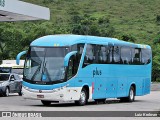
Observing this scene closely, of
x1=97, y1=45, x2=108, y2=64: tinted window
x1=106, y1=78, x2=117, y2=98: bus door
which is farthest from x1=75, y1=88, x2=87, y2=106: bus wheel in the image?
x1=106, y1=78, x2=117, y2=98: bus door

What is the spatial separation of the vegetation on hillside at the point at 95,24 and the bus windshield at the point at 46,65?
172 ft

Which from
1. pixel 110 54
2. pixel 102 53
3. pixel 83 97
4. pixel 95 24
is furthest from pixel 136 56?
pixel 95 24

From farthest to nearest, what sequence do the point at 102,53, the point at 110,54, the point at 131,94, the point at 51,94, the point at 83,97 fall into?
1. the point at 131,94
2. the point at 110,54
3. the point at 102,53
4. the point at 83,97
5. the point at 51,94

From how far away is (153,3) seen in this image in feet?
466

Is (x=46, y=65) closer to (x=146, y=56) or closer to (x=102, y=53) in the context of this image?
(x=102, y=53)

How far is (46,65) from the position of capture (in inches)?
876

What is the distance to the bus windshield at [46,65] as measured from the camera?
22094 millimetres

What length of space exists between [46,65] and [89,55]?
2.54 meters

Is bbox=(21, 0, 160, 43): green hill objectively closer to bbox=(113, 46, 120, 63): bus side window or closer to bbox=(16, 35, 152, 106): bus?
bbox=(113, 46, 120, 63): bus side window

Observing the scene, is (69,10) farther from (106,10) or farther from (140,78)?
(140,78)

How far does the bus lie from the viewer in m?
22.1

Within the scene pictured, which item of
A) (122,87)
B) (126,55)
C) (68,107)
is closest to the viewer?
(68,107)

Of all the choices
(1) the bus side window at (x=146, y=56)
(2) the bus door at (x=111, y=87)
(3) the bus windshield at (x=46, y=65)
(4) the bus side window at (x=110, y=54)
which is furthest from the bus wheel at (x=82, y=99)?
(1) the bus side window at (x=146, y=56)

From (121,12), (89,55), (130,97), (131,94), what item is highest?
(121,12)
